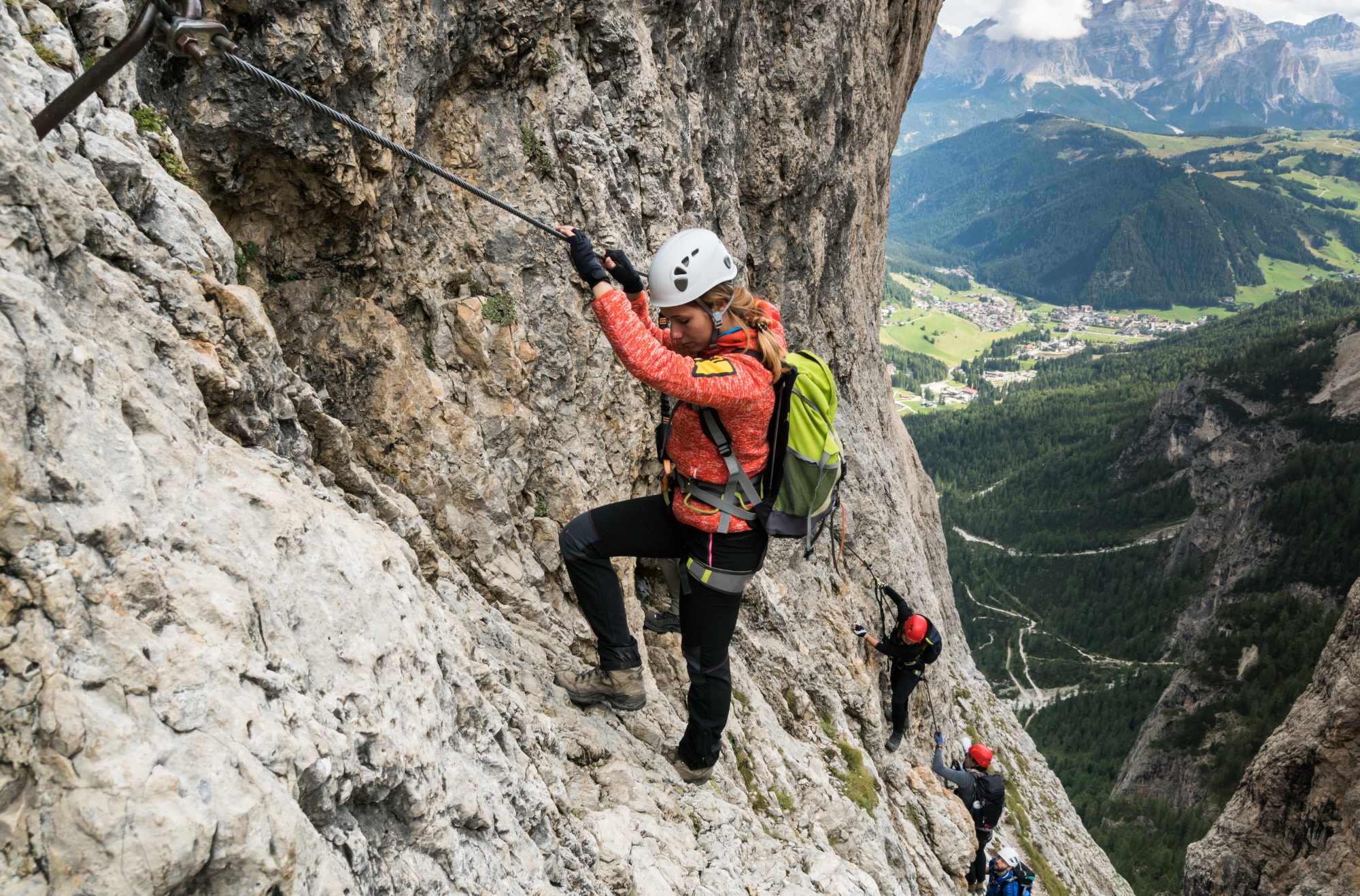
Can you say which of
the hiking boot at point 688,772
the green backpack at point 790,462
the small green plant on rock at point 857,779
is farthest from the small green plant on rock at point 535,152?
the small green plant on rock at point 857,779

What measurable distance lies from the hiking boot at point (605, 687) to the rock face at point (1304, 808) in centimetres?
2183

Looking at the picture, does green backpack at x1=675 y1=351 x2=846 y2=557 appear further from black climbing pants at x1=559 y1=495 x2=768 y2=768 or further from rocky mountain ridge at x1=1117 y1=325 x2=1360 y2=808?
rocky mountain ridge at x1=1117 y1=325 x2=1360 y2=808

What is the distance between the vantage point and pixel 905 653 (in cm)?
1631

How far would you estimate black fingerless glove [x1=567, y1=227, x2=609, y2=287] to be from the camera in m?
5.27

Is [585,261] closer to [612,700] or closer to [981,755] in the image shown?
[612,700]

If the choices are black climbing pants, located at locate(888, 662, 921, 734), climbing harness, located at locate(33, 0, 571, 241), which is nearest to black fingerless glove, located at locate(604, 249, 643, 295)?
climbing harness, located at locate(33, 0, 571, 241)

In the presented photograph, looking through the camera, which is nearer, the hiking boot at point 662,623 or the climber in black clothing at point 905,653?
the hiking boot at point 662,623

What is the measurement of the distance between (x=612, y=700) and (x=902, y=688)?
36.5ft

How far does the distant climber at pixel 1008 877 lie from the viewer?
13992 mm

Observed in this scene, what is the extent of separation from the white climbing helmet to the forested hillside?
2738 inches

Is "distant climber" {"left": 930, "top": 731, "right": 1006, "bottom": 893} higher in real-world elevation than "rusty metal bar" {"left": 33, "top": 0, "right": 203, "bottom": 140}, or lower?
lower

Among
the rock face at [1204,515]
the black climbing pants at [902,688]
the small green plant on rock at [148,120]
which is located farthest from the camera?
the rock face at [1204,515]

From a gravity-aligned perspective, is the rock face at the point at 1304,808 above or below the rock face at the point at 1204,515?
above

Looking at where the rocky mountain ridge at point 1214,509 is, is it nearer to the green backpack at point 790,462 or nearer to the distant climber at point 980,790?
the distant climber at point 980,790
